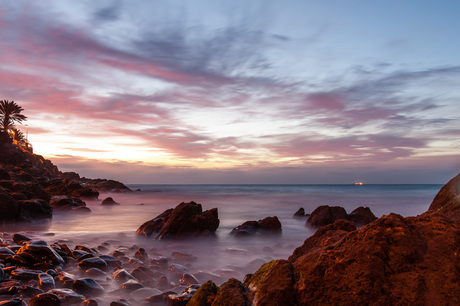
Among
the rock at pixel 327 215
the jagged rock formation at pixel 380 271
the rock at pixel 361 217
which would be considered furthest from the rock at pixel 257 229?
the jagged rock formation at pixel 380 271

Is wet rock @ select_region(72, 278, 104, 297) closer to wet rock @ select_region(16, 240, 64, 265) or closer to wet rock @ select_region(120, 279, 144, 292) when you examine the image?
wet rock @ select_region(120, 279, 144, 292)

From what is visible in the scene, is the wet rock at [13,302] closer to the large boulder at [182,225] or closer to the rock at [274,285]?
the rock at [274,285]

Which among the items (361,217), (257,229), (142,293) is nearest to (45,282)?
(142,293)

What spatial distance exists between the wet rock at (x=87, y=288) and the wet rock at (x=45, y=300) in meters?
0.65

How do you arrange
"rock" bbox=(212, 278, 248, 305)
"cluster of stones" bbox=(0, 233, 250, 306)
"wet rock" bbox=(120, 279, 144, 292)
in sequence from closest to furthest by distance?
"rock" bbox=(212, 278, 248, 305) → "cluster of stones" bbox=(0, 233, 250, 306) → "wet rock" bbox=(120, 279, 144, 292)

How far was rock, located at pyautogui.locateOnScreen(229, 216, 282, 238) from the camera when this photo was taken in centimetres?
1210

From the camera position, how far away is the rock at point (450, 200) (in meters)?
4.59

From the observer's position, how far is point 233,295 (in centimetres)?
344

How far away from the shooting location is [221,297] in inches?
137

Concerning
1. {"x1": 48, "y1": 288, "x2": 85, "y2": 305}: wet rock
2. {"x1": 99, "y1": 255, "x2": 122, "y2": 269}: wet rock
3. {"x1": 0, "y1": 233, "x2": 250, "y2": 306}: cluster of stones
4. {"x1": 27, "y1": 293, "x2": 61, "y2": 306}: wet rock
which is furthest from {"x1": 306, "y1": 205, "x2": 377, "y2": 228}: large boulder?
{"x1": 27, "y1": 293, "x2": 61, "y2": 306}: wet rock

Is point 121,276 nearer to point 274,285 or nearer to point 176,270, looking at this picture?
point 176,270

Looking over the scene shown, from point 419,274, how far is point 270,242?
880cm

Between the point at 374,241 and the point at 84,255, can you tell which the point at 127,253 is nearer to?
the point at 84,255

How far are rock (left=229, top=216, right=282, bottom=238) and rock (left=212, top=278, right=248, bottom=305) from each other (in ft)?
27.7
